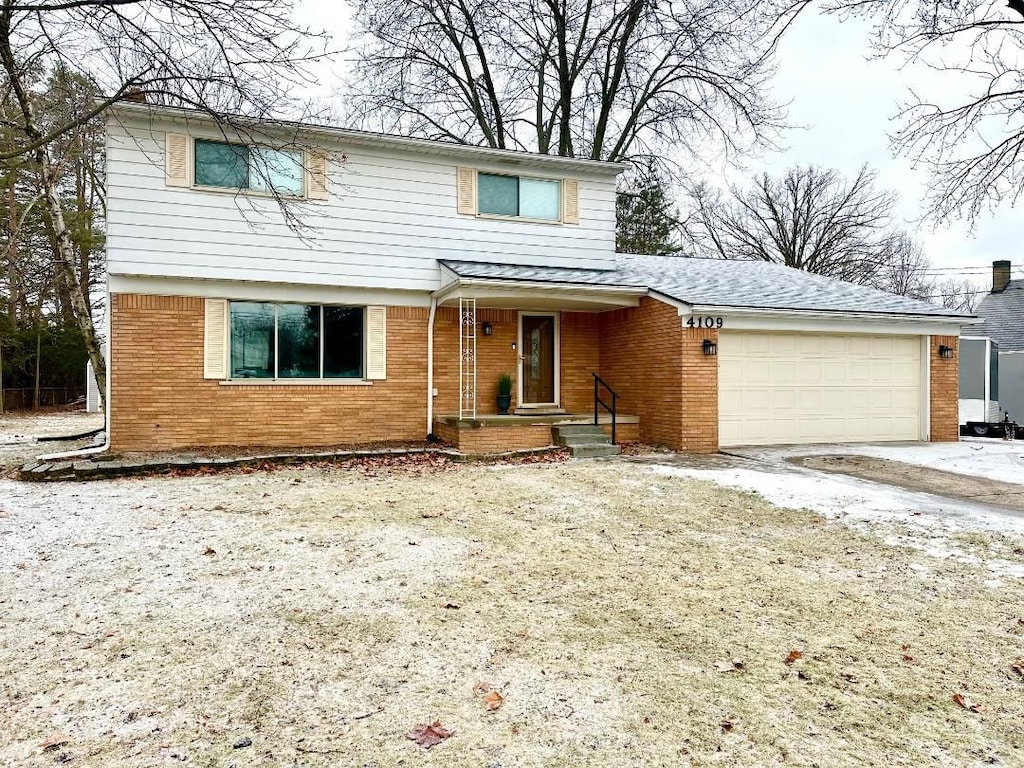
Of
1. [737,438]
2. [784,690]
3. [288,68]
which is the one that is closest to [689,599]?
[784,690]

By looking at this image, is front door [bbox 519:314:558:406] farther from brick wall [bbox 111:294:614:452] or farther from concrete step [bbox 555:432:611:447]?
concrete step [bbox 555:432:611:447]

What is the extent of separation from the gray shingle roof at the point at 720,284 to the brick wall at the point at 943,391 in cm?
72

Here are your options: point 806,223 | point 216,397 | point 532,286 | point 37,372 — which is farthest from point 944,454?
point 37,372

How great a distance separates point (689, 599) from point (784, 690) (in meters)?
1.25

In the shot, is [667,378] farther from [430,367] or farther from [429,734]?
[429,734]

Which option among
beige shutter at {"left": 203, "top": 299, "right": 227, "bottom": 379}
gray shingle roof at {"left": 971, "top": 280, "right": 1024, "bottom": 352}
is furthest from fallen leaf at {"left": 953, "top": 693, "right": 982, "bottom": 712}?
gray shingle roof at {"left": 971, "top": 280, "right": 1024, "bottom": 352}

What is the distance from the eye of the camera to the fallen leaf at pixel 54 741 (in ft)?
8.46

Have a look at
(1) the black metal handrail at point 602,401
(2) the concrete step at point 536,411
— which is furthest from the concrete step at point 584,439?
(2) the concrete step at point 536,411

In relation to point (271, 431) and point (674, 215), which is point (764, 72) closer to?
point (674, 215)

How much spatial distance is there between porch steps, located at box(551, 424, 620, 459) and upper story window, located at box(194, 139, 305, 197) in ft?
21.0

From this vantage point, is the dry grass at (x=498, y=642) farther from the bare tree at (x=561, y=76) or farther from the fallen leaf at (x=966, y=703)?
the bare tree at (x=561, y=76)

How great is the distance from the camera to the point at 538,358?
13422mm

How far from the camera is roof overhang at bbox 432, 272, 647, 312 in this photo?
36.5 ft

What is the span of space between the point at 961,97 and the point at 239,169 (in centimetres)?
1185
